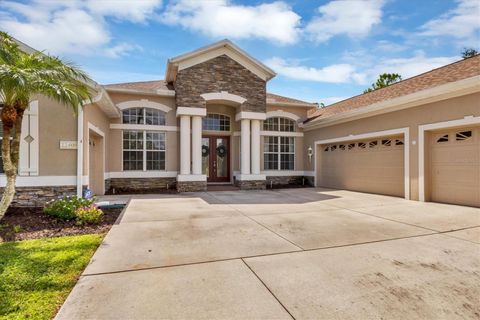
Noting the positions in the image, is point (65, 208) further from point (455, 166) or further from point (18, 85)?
point (455, 166)

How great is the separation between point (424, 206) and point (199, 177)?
8.72 m

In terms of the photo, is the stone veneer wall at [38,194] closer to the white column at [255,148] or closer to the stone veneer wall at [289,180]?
the white column at [255,148]

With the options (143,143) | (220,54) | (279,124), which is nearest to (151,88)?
(143,143)

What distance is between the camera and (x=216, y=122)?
14445 millimetres

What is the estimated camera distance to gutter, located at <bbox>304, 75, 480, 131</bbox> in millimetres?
7730

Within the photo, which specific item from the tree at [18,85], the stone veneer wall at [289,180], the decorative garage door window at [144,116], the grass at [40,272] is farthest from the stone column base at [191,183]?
the grass at [40,272]

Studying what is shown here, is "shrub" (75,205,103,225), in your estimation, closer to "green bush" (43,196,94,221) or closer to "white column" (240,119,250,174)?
"green bush" (43,196,94,221)

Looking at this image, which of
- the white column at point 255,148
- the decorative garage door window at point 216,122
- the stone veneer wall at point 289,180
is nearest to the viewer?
the white column at point 255,148

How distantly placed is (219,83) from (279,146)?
5.10 meters

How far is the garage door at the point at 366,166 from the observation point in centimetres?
1034

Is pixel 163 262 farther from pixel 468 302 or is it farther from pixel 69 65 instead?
pixel 69 65

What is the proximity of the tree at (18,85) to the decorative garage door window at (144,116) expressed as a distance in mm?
6666

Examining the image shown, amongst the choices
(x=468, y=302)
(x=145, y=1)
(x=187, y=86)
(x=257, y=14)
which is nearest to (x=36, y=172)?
(x=145, y=1)

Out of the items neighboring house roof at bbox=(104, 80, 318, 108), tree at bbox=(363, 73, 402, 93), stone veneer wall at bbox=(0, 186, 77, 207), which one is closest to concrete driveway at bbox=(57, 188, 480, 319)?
stone veneer wall at bbox=(0, 186, 77, 207)
